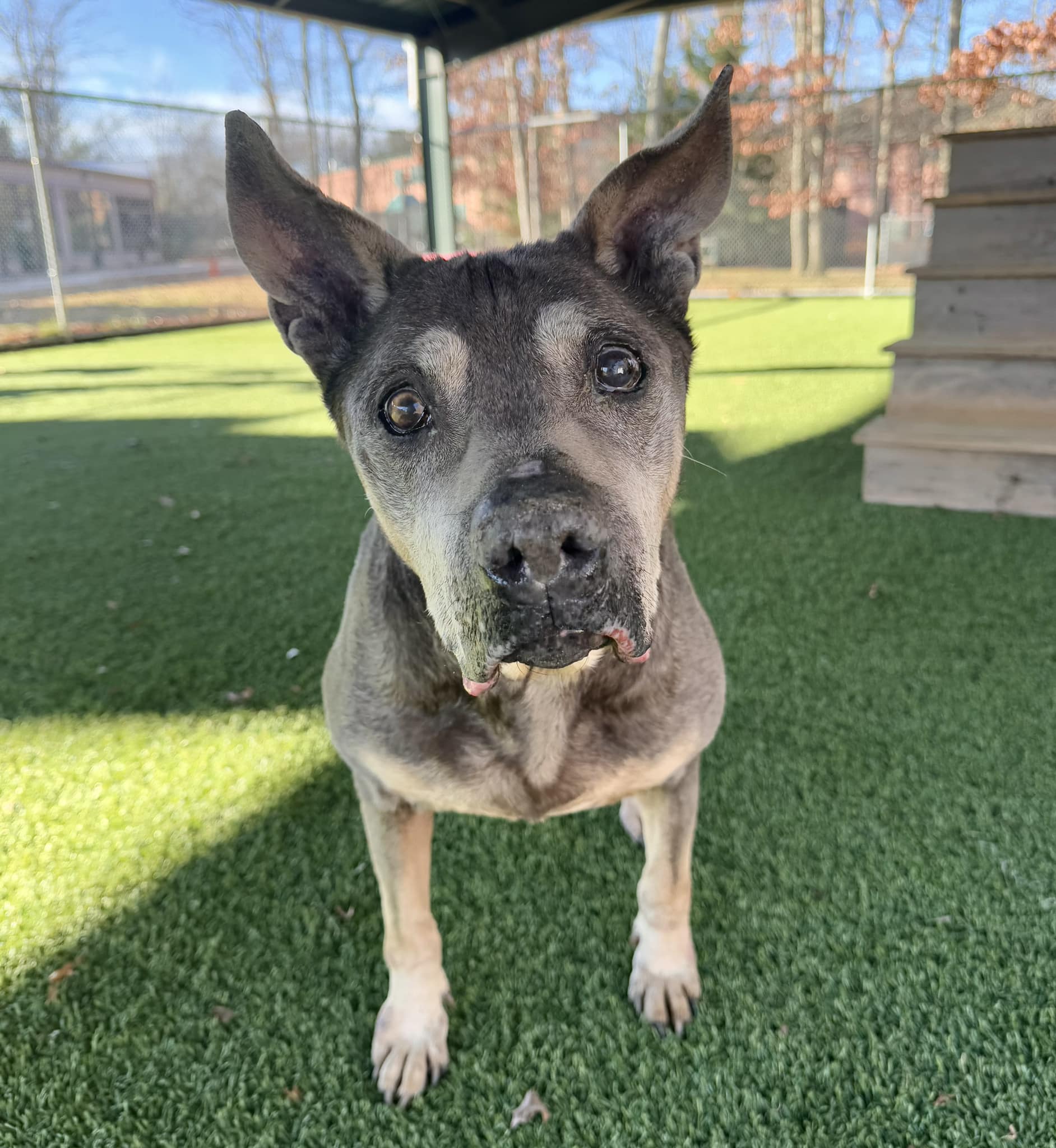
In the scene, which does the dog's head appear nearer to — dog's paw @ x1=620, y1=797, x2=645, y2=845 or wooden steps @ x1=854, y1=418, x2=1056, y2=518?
dog's paw @ x1=620, y1=797, x2=645, y2=845

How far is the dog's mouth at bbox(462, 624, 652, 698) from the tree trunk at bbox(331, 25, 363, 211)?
15339mm

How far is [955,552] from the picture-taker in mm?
4199

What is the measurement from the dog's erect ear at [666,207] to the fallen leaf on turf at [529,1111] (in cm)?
176


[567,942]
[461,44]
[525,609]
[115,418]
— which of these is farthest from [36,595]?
[461,44]

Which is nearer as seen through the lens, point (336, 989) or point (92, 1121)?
point (92, 1121)

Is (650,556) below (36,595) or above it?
above

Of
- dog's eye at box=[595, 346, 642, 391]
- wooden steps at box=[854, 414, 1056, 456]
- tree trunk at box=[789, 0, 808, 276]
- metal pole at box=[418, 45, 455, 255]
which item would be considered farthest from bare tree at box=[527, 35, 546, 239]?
dog's eye at box=[595, 346, 642, 391]

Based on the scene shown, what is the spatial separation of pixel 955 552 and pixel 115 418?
24.9ft

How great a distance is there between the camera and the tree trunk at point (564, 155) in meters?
18.3

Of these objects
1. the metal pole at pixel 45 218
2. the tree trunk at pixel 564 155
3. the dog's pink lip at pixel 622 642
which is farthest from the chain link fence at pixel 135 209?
the dog's pink lip at pixel 622 642

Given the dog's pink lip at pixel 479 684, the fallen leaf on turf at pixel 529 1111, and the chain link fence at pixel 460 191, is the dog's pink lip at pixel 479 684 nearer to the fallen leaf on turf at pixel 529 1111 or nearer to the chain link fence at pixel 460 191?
the fallen leaf on turf at pixel 529 1111

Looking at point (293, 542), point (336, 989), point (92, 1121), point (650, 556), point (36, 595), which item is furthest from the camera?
point (293, 542)

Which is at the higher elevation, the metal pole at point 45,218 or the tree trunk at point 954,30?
the tree trunk at point 954,30

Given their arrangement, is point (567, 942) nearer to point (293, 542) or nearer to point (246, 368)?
point (293, 542)
